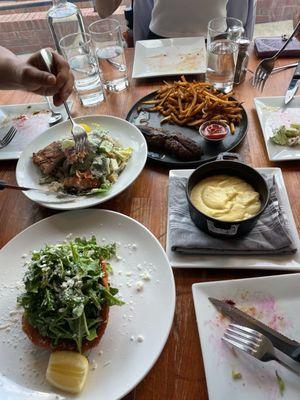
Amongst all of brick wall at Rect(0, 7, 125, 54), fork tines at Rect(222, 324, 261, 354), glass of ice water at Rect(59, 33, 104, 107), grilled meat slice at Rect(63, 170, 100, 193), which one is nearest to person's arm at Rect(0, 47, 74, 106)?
glass of ice water at Rect(59, 33, 104, 107)

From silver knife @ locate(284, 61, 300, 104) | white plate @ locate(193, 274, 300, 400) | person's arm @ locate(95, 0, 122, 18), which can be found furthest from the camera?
person's arm @ locate(95, 0, 122, 18)

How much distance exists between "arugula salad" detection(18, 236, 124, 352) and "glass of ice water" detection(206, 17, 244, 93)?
1.15 meters

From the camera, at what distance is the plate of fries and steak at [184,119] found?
1.29 metres

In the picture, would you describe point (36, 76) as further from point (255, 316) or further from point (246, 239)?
point (255, 316)

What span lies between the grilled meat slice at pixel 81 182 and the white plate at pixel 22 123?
1.07 ft

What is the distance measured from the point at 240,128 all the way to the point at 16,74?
97 cm

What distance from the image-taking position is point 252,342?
73 centimetres

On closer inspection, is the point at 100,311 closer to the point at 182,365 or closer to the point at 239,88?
the point at 182,365

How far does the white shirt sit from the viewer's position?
77.2 inches

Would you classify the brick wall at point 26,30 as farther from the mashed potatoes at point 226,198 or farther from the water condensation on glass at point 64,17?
the mashed potatoes at point 226,198

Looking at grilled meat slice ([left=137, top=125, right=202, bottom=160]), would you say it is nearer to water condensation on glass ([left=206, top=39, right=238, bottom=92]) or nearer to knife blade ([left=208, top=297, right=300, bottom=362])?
water condensation on glass ([left=206, top=39, right=238, bottom=92])

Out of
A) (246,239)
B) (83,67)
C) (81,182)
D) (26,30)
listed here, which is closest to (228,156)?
(246,239)

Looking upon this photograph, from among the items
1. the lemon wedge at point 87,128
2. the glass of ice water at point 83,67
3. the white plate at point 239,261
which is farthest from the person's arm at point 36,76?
the white plate at point 239,261

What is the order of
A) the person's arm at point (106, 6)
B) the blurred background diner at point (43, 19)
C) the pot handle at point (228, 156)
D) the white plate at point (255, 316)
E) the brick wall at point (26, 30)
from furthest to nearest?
1. the brick wall at point (26, 30)
2. the blurred background diner at point (43, 19)
3. the person's arm at point (106, 6)
4. the pot handle at point (228, 156)
5. the white plate at point (255, 316)
